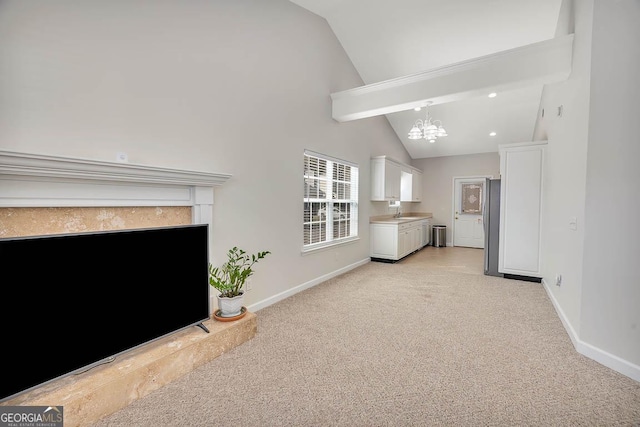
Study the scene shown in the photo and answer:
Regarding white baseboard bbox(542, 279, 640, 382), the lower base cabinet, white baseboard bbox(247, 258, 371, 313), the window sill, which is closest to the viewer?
white baseboard bbox(542, 279, 640, 382)

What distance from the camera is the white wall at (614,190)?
2.00 metres

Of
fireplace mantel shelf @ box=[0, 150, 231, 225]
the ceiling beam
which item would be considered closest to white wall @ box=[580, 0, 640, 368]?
the ceiling beam

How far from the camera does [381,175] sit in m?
5.61

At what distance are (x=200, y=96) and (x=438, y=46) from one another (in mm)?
3829

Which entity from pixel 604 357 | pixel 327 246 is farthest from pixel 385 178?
pixel 604 357

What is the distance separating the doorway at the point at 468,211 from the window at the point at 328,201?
4275 millimetres

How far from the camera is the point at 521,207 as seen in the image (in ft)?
14.0

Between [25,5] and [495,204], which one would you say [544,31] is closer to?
[495,204]

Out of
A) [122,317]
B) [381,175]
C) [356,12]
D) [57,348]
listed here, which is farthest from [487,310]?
[356,12]

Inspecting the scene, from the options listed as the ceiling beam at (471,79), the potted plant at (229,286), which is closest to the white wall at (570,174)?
the ceiling beam at (471,79)

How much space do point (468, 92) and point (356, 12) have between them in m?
1.98

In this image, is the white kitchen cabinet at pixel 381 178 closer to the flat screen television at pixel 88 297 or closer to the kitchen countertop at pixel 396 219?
the kitchen countertop at pixel 396 219

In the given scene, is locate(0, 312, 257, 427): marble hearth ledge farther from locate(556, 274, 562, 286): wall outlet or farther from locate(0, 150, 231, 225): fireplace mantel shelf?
locate(556, 274, 562, 286): wall outlet

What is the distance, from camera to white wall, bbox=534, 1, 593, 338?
7.85 ft
